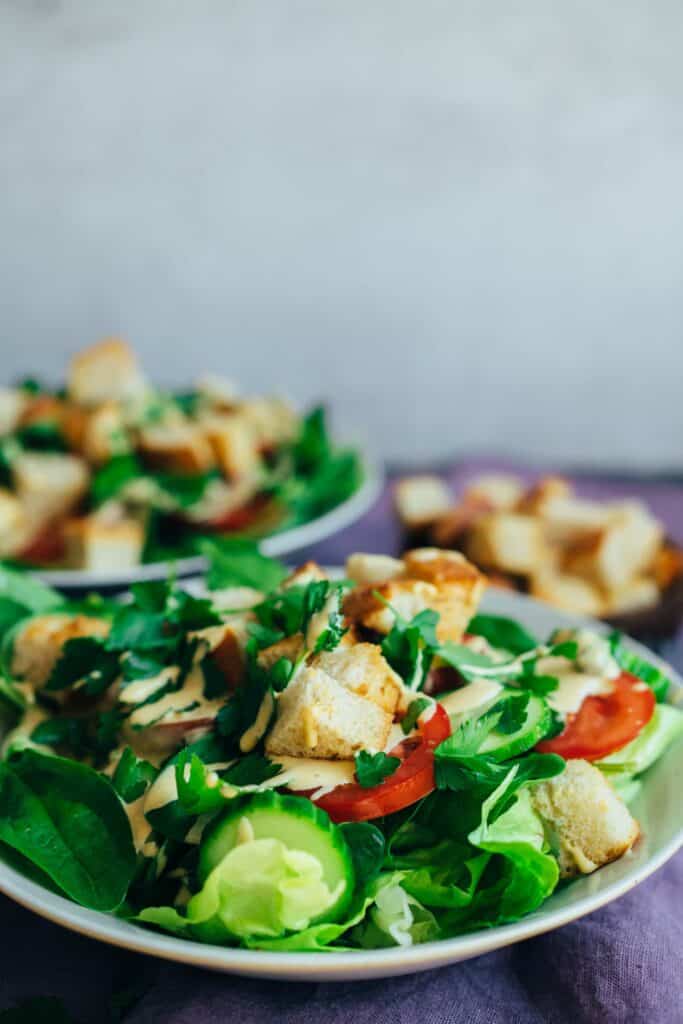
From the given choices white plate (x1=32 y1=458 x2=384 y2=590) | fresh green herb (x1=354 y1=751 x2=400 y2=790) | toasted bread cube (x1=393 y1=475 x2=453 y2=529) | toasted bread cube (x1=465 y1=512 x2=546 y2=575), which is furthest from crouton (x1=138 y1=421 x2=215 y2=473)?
fresh green herb (x1=354 y1=751 x2=400 y2=790)

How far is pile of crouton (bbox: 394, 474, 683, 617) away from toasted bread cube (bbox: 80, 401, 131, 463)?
76cm

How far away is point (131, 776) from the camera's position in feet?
4.62

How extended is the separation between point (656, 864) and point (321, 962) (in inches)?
16.3

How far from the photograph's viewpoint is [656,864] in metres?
1.29

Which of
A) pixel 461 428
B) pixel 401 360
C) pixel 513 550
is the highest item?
pixel 513 550

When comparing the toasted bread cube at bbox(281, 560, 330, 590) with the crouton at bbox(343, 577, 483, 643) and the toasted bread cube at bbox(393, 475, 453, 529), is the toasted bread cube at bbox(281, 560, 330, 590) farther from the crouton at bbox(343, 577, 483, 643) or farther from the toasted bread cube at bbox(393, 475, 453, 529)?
the toasted bread cube at bbox(393, 475, 453, 529)

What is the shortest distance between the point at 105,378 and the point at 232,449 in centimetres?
50

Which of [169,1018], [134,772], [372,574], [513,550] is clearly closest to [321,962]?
[169,1018]

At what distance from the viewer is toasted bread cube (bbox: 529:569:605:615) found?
229cm

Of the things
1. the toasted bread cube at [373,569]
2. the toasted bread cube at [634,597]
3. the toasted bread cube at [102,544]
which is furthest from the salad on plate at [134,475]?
the toasted bread cube at [373,569]

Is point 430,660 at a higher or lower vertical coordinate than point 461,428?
higher

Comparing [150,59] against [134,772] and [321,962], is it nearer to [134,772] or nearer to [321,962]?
[134,772]

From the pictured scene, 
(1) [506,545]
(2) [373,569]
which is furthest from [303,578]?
(1) [506,545]

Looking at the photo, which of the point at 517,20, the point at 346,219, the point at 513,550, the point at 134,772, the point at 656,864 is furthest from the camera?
the point at 346,219
